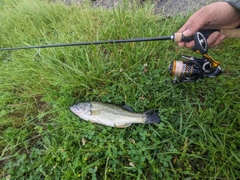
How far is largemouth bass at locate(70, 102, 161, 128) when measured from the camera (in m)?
2.07

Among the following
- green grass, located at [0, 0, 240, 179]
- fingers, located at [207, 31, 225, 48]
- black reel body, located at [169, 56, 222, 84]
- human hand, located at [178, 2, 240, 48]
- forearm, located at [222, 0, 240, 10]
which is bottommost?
green grass, located at [0, 0, 240, 179]

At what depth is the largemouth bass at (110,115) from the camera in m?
2.07

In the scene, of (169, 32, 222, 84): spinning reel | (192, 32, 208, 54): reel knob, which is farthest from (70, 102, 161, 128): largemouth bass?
(192, 32, 208, 54): reel knob

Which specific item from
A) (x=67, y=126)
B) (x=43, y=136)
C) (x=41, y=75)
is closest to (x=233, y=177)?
(x=67, y=126)

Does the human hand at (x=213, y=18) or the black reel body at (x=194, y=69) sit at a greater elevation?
the human hand at (x=213, y=18)

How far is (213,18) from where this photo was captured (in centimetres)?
193

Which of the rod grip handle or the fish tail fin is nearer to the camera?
the rod grip handle

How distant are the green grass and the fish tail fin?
71 millimetres

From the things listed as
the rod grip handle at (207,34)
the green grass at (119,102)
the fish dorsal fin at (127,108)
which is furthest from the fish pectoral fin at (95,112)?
the rod grip handle at (207,34)

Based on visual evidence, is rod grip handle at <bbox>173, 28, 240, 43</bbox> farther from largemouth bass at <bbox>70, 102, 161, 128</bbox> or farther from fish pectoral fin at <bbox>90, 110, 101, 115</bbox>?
fish pectoral fin at <bbox>90, 110, 101, 115</bbox>

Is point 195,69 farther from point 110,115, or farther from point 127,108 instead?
point 110,115

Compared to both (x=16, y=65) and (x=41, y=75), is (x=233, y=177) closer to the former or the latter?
(x=41, y=75)

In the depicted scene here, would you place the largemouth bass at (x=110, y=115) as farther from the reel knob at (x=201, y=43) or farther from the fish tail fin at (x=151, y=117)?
the reel knob at (x=201, y=43)

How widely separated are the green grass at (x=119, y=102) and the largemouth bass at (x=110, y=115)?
0.24ft
